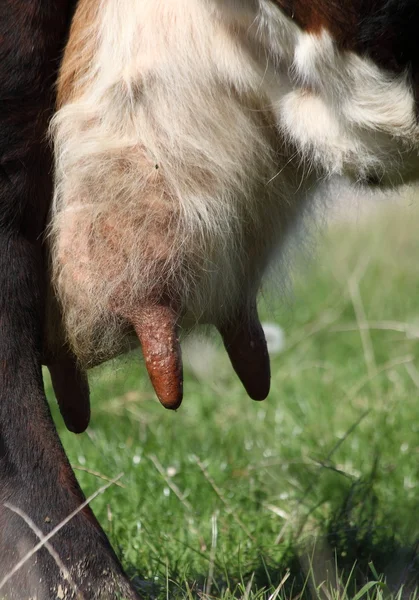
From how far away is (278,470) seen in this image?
8.96ft

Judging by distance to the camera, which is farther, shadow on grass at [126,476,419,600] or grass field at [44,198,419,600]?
grass field at [44,198,419,600]

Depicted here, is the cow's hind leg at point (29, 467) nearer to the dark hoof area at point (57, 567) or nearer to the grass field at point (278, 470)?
the dark hoof area at point (57, 567)

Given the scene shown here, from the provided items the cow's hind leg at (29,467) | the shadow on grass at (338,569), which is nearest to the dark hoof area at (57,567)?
the cow's hind leg at (29,467)

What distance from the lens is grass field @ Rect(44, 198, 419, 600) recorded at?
204 cm

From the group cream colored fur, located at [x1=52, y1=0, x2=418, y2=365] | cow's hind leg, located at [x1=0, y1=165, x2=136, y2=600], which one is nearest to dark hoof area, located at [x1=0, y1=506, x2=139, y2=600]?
cow's hind leg, located at [x1=0, y1=165, x2=136, y2=600]

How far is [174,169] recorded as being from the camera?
1589mm

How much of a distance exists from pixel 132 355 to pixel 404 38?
0.72 m

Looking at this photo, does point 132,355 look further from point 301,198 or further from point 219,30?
point 219,30

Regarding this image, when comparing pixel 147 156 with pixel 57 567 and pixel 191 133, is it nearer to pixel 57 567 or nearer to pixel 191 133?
→ pixel 191 133

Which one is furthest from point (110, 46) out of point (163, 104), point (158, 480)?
point (158, 480)

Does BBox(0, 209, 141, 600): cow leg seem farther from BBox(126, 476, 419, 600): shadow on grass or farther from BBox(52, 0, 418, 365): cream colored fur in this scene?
BBox(126, 476, 419, 600): shadow on grass

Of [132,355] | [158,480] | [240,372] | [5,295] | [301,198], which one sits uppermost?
[5,295]

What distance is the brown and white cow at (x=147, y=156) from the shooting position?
1.49 metres

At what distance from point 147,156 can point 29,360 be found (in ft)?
1.17
